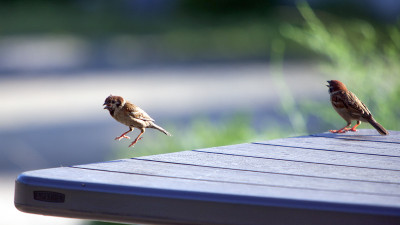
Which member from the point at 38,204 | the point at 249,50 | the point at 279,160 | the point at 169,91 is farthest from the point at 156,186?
the point at 249,50

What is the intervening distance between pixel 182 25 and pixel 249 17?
7.86 feet

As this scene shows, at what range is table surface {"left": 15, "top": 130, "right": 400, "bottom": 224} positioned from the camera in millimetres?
1975

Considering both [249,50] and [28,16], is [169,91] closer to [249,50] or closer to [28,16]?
[249,50]

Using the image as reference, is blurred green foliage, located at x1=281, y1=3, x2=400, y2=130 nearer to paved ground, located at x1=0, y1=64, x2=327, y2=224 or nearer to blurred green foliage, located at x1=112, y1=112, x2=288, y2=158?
blurred green foliage, located at x1=112, y1=112, x2=288, y2=158

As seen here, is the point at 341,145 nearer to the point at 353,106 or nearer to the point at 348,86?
the point at 353,106

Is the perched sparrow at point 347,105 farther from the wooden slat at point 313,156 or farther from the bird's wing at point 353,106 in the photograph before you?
the wooden slat at point 313,156

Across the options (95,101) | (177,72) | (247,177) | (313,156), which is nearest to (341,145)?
(313,156)

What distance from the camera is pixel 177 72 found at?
16.5 meters

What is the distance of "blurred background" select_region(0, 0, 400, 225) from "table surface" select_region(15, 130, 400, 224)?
7.81 ft

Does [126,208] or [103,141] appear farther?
[103,141]

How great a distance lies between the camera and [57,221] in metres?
6.66

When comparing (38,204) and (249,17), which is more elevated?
(249,17)

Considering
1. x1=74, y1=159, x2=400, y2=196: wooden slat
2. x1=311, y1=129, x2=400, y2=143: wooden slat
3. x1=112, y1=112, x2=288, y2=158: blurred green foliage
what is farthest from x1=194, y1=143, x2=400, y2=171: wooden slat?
x1=112, y1=112, x2=288, y2=158: blurred green foliage

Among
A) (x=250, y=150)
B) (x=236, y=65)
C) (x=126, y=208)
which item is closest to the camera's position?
(x=126, y=208)
